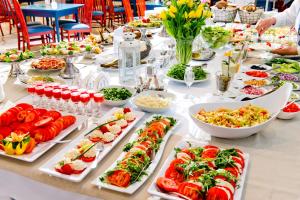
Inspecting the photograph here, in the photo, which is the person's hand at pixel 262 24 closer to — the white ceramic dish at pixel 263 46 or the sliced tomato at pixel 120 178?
the white ceramic dish at pixel 263 46

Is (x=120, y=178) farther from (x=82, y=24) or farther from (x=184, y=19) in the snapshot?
(x=82, y=24)

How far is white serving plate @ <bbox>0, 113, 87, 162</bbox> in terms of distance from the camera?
3.19 feet

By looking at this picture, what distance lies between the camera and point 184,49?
1759 millimetres

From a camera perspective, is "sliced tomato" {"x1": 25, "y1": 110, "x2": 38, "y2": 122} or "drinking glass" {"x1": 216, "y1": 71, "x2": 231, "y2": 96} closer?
"sliced tomato" {"x1": 25, "y1": 110, "x2": 38, "y2": 122}

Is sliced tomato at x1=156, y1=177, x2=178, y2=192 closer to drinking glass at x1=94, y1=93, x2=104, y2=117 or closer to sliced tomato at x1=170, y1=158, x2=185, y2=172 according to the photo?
sliced tomato at x1=170, y1=158, x2=185, y2=172

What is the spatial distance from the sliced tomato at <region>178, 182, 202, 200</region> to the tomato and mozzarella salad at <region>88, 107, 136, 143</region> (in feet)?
1.13

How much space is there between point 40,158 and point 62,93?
331mm

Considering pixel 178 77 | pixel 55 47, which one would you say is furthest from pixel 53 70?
pixel 178 77

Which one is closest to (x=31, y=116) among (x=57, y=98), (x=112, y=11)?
(x=57, y=98)

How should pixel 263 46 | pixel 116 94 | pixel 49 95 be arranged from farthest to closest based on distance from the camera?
pixel 263 46
pixel 116 94
pixel 49 95

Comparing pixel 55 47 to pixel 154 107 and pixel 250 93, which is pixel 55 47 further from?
pixel 250 93

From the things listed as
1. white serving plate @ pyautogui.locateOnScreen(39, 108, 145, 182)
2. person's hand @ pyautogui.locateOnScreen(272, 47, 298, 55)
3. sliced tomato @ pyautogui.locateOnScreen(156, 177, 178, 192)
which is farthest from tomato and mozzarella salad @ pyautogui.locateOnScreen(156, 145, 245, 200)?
person's hand @ pyautogui.locateOnScreen(272, 47, 298, 55)

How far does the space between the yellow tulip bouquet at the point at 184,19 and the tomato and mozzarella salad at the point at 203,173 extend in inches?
33.9

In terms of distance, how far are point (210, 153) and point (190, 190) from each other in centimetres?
20
